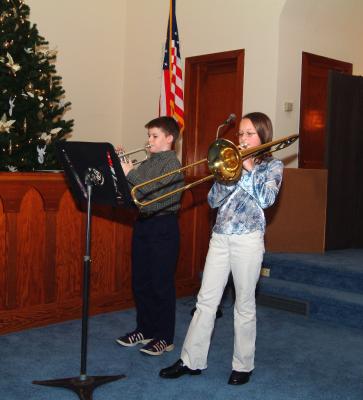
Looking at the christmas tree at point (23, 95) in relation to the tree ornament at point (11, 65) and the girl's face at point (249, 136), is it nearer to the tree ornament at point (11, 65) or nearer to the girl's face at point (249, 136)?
the tree ornament at point (11, 65)

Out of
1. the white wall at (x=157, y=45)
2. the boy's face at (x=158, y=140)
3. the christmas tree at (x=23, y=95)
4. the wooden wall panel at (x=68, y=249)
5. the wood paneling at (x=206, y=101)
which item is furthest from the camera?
the wood paneling at (x=206, y=101)

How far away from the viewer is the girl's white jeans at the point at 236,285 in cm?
281

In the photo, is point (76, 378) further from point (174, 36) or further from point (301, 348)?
point (174, 36)

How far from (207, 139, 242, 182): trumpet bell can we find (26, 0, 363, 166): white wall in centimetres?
291

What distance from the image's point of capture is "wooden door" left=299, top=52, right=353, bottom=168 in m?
5.80

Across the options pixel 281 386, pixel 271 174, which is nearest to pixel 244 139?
pixel 271 174

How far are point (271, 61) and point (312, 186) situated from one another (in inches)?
50.7

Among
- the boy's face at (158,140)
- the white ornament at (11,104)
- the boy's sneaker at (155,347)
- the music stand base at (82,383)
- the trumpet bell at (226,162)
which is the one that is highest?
Result: the white ornament at (11,104)

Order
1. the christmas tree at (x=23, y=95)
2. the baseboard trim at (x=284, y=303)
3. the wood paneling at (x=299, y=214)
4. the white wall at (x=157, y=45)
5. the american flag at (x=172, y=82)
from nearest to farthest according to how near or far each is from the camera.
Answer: the christmas tree at (x=23, y=95) → the baseboard trim at (x=284, y=303) → the wood paneling at (x=299, y=214) → the american flag at (x=172, y=82) → the white wall at (x=157, y=45)

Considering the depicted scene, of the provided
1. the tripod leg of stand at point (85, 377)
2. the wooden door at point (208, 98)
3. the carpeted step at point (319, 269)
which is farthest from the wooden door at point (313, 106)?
the tripod leg of stand at point (85, 377)

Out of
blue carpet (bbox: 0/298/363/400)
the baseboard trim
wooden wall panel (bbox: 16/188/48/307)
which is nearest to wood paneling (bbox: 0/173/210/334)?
wooden wall panel (bbox: 16/188/48/307)

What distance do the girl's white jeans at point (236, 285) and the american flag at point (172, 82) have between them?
277 centimetres

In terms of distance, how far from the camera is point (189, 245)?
4957 mm

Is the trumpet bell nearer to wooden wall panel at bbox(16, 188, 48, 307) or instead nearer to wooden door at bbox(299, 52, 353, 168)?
wooden wall panel at bbox(16, 188, 48, 307)
